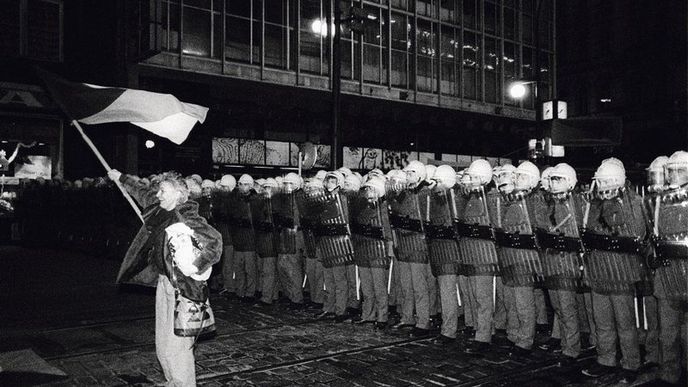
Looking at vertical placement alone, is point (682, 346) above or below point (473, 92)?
below

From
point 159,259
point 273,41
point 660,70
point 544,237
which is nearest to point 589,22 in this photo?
point 660,70

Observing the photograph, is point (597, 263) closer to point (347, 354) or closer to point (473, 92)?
point (347, 354)

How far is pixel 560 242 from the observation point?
24.4 feet

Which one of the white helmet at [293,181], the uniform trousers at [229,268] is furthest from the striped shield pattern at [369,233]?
the uniform trousers at [229,268]

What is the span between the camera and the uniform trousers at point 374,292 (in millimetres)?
9133

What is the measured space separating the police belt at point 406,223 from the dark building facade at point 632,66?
33.3 meters

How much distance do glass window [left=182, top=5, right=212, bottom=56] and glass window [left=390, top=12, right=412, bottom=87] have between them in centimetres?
925

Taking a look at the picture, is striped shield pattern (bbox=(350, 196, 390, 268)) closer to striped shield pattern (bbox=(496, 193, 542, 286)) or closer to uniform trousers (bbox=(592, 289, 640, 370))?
striped shield pattern (bbox=(496, 193, 542, 286))

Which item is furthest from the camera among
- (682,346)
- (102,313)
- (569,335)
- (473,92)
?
(473,92)

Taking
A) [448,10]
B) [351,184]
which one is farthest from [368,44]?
[351,184]

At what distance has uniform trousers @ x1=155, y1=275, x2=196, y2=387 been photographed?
544 centimetres

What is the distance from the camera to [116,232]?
16.4 m

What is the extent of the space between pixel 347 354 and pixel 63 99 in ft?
16.3

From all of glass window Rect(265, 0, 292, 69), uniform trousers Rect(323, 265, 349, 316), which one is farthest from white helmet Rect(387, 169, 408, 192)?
glass window Rect(265, 0, 292, 69)
